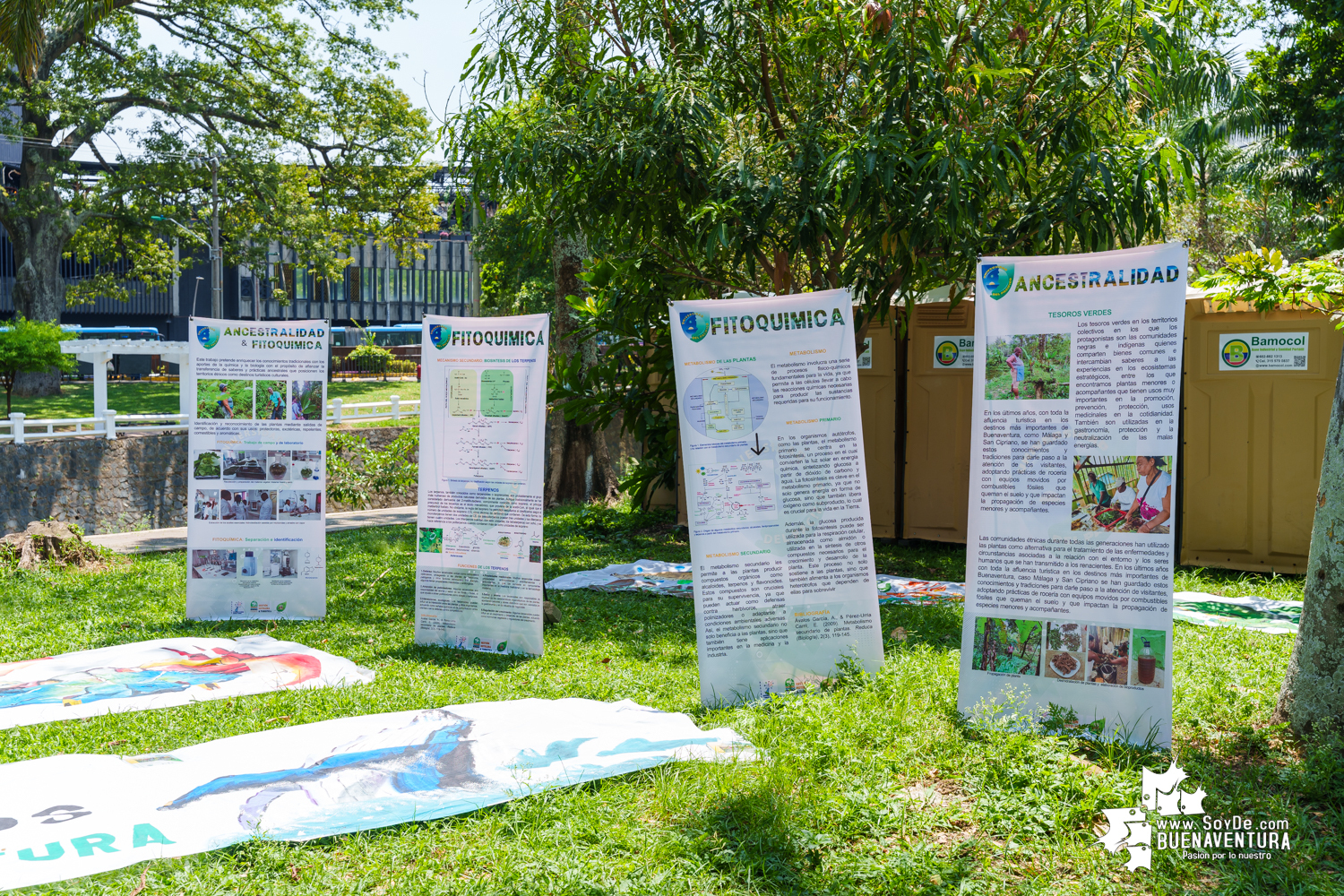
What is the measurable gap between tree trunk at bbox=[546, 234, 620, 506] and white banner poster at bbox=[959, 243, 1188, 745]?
31.7 ft

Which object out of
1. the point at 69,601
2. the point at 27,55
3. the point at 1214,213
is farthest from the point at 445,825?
the point at 1214,213

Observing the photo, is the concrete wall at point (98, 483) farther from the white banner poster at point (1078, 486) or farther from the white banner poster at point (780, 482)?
the white banner poster at point (1078, 486)

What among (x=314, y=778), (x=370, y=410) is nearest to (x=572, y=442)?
(x=314, y=778)

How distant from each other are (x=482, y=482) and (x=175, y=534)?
811 centimetres

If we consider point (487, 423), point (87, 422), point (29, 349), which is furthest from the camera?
point (29, 349)

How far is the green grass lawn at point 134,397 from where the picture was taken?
25737 mm

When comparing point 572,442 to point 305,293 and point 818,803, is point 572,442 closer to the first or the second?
point 818,803

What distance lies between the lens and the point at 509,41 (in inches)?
374

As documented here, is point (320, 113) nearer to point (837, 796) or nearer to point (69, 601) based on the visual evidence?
point (69, 601)

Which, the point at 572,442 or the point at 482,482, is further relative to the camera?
the point at 572,442

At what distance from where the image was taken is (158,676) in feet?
19.8

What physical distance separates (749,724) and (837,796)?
0.97 m

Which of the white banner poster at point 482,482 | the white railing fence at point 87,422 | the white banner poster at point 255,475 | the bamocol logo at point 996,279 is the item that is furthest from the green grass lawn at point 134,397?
the bamocol logo at point 996,279

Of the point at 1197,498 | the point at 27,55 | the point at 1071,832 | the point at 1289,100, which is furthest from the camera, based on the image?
the point at 1289,100
